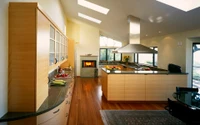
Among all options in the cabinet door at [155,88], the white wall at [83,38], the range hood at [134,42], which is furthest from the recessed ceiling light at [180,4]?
the white wall at [83,38]

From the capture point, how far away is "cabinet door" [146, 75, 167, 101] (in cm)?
533

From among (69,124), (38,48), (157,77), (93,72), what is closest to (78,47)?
(93,72)

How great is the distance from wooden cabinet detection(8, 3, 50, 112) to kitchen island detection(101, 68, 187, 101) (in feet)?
11.6

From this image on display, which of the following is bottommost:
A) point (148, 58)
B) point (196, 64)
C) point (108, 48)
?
point (196, 64)

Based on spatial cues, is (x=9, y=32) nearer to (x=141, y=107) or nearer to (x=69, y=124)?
(x=69, y=124)

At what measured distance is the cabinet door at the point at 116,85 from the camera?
209 inches

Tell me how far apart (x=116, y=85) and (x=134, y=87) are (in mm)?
553

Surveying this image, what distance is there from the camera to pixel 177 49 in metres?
5.86

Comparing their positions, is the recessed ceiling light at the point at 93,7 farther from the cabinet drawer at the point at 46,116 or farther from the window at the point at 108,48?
the window at the point at 108,48

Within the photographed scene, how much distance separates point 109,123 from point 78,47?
25.9 ft

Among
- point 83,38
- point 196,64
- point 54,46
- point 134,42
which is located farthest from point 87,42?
point 54,46

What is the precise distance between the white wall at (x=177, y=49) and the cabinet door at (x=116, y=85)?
81.2 inches

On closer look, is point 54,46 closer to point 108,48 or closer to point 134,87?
point 134,87

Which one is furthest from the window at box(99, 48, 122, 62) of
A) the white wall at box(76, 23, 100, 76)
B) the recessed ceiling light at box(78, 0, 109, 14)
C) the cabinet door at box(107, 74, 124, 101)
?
the cabinet door at box(107, 74, 124, 101)
